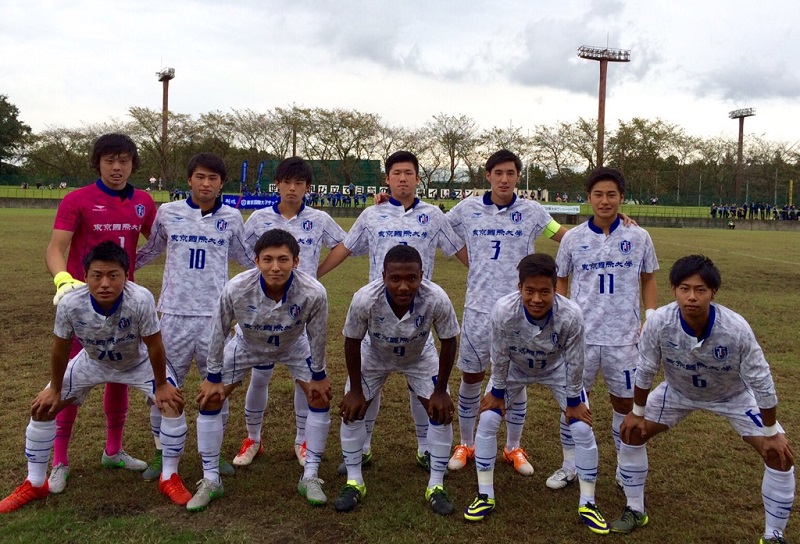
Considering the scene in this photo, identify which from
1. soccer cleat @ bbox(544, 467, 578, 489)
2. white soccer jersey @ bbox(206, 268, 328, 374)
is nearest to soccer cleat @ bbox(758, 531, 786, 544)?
soccer cleat @ bbox(544, 467, 578, 489)

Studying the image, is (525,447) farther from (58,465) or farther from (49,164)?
(49,164)

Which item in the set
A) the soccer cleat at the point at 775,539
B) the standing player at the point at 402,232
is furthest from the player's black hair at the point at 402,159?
the soccer cleat at the point at 775,539

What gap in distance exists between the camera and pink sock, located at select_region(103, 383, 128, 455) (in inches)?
181

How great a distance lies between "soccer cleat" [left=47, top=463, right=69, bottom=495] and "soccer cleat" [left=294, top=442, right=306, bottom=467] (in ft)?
5.32

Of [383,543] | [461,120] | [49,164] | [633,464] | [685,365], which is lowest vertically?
[383,543]

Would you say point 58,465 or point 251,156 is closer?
point 58,465

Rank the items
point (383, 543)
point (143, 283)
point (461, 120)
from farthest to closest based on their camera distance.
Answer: point (461, 120) → point (143, 283) → point (383, 543)

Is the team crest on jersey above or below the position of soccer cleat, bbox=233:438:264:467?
above

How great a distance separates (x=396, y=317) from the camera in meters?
4.13

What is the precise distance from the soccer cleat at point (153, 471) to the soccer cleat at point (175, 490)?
19 centimetres

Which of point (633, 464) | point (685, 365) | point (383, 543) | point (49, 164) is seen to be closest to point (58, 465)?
point (383, 543)

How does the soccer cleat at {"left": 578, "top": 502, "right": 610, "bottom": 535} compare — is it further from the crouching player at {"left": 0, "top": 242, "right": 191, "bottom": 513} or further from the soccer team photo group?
the crouching player at {"left": 0, "top": 242, "right": 191, "bottom": 513}

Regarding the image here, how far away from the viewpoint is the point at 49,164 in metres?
61.0

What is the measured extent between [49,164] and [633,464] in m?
68.5
